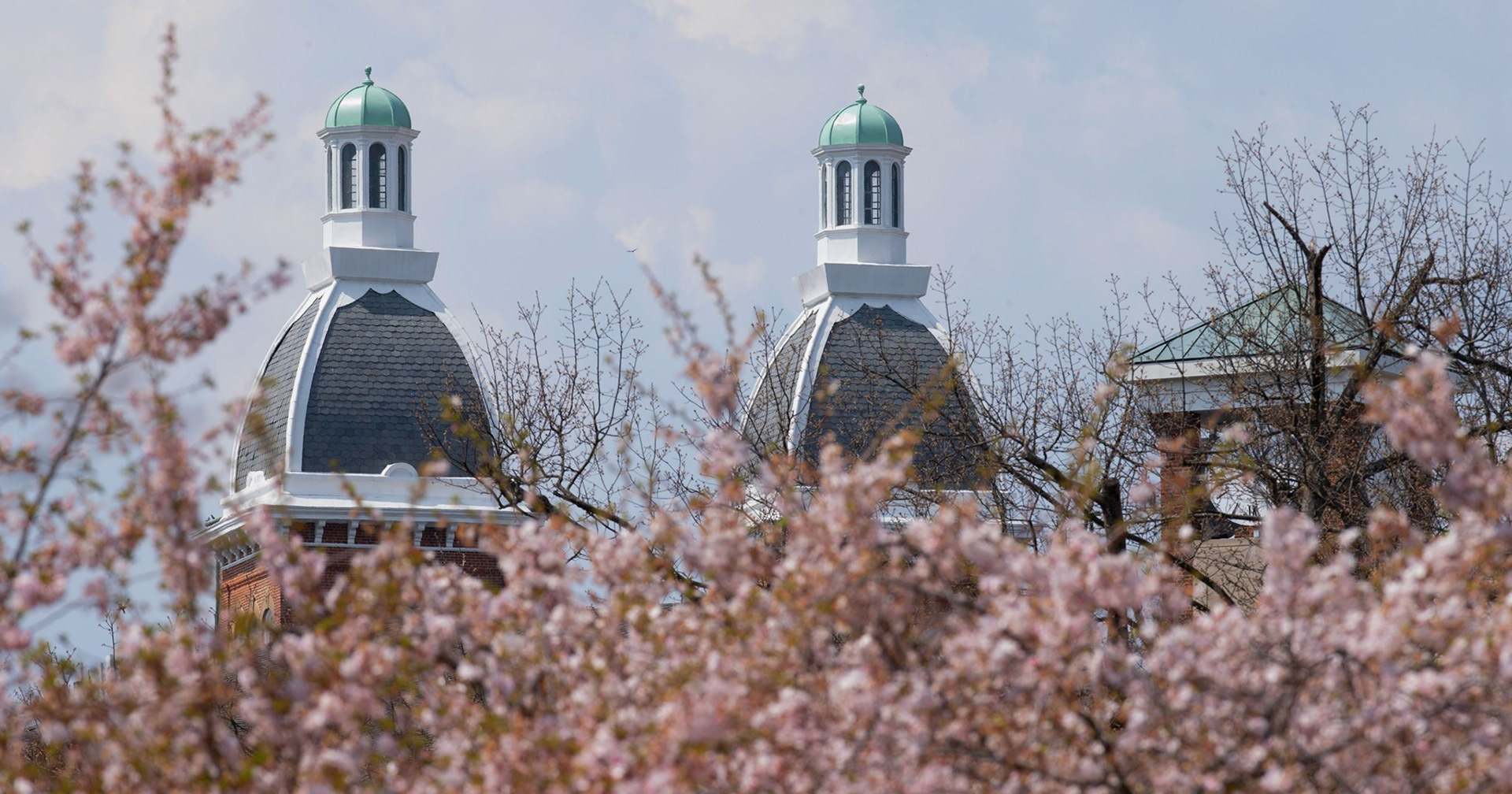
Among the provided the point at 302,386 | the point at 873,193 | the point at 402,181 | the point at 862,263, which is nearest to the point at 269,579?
the point at 302,386

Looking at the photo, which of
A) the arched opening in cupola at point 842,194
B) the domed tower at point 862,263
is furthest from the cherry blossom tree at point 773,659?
the arched opening in cupola at point 842,194

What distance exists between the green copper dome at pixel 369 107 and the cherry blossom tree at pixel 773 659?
36141mm

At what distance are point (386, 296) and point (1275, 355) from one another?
26.9 m

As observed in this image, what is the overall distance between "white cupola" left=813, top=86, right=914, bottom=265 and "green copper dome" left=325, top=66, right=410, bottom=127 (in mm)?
8136

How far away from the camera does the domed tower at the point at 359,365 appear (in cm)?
3822

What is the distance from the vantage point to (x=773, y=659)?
6730 millimetres

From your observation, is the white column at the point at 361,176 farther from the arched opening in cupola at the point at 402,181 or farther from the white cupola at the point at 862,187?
the white cupola at the point at 862,187

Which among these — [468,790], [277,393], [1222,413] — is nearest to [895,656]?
[468,790]

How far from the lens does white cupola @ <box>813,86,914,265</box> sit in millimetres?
43188

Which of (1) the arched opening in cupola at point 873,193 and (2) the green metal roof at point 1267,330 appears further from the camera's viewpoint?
(1) the arched opening in cupola at point 873,193

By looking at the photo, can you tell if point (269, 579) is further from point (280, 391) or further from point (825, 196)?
point (825, 196)

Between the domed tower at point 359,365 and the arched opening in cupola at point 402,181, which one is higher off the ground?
the arched opening in cupola at point 402,181

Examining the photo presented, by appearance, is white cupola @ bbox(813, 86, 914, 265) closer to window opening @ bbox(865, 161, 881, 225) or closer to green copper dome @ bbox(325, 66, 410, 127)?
window opening @ bbox(865, 161, 881, 225)

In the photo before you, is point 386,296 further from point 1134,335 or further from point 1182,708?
point 1182,708
